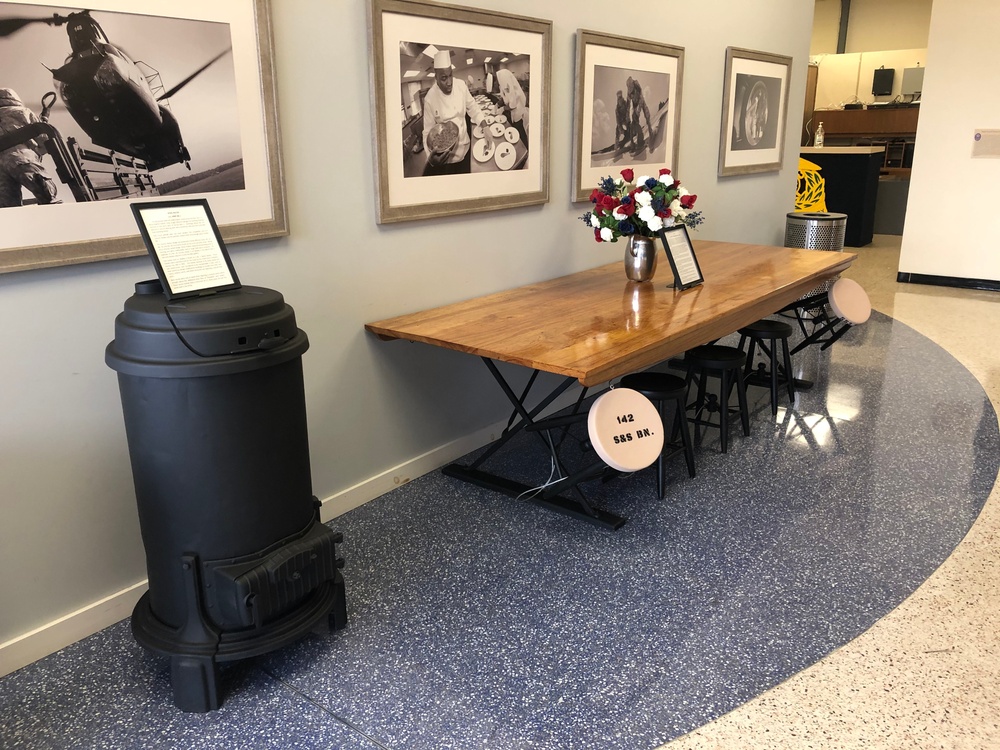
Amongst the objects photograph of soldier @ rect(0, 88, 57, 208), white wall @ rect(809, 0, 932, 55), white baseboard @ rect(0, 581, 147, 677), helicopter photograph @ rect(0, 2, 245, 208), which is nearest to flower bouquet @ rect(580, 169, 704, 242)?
helicopter photograph @ rect(0, 2, 245, 208)

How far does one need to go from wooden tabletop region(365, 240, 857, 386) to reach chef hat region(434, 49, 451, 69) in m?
0.96

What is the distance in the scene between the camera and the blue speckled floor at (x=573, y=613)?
6.58ft

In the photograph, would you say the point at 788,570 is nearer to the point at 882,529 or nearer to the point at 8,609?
the point at 882,529

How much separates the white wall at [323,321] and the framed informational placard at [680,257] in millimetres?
601

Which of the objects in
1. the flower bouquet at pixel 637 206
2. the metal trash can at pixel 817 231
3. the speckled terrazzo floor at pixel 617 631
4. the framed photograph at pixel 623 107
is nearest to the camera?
the speckled terrazzo floor at pixel 617 631

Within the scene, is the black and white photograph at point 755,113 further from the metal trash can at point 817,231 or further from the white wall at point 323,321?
the white wall at point 323,321

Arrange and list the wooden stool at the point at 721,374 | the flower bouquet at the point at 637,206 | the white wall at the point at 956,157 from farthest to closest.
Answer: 1. the white wall at the point at 956,157
2. the wooden stool at the point at 721,374
3. the flower bouquet at the point at 637,206

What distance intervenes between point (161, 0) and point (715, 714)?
246 centimetres

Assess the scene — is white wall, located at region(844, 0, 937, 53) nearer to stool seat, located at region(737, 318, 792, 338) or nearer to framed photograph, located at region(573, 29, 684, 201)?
framed photograph, located at region(573, 29, 684, 201)

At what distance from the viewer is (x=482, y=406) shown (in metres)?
3.74

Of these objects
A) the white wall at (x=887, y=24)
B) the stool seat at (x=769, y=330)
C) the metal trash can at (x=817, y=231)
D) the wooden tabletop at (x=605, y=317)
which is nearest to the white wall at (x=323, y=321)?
the wooden tabletop at (x=605, y=317)

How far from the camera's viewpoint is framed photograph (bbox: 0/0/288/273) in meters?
2.03

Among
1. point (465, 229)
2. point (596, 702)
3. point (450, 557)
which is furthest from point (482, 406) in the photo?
point (596, 702)

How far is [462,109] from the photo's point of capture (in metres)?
3.23
